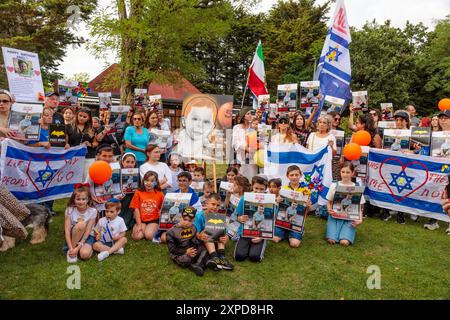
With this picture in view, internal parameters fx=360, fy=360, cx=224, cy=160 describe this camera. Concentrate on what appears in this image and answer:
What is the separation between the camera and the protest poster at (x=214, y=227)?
14.4 feet

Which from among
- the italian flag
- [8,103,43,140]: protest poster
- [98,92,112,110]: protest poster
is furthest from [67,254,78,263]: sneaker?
the italian flag

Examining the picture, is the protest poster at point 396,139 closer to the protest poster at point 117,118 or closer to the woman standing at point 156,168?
the woman standing at point 156,168

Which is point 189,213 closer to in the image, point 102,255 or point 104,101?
point 102,255

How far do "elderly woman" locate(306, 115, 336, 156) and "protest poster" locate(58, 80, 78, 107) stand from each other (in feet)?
16.2

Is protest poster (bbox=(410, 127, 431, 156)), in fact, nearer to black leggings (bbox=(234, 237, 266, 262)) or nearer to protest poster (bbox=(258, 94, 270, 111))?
black leggings (bbox=(234, 237, 266, 262))

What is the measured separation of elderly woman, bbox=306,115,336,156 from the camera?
6.43 meters

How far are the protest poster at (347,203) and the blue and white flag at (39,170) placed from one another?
4109mm

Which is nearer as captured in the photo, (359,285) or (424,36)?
(359,285)

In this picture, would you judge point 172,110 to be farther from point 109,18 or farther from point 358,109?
point 358,109

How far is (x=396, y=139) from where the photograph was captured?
21.0 feet

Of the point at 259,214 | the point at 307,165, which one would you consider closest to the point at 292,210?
the point at 259,214

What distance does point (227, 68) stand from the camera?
37562 mm
